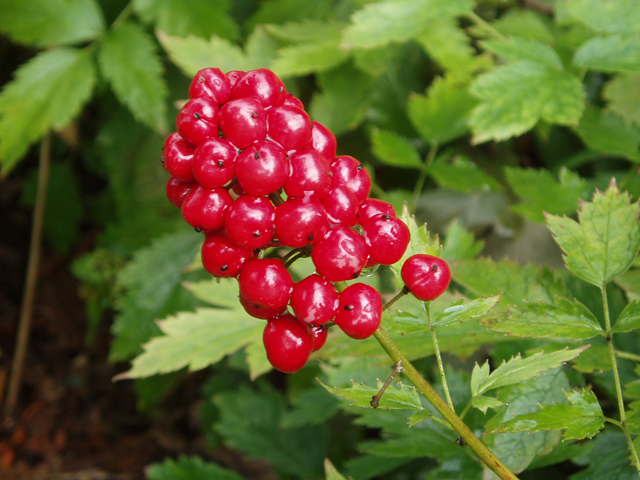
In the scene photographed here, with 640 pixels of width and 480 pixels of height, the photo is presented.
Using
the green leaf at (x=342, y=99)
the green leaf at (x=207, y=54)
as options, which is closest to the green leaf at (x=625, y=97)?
the green leaf at (x=342, y=99)

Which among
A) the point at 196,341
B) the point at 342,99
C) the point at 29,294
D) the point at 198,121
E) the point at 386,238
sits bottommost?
the point at 29,294

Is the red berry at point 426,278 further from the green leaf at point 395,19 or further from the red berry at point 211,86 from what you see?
the green leaf at point 395,19

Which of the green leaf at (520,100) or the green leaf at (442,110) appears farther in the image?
the green leaf at (442,110)

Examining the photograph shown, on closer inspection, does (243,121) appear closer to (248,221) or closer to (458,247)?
(248,221)

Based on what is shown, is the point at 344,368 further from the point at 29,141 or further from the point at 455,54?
the point at 29,141

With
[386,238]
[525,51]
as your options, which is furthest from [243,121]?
[525,51]

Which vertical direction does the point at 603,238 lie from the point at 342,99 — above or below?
above
